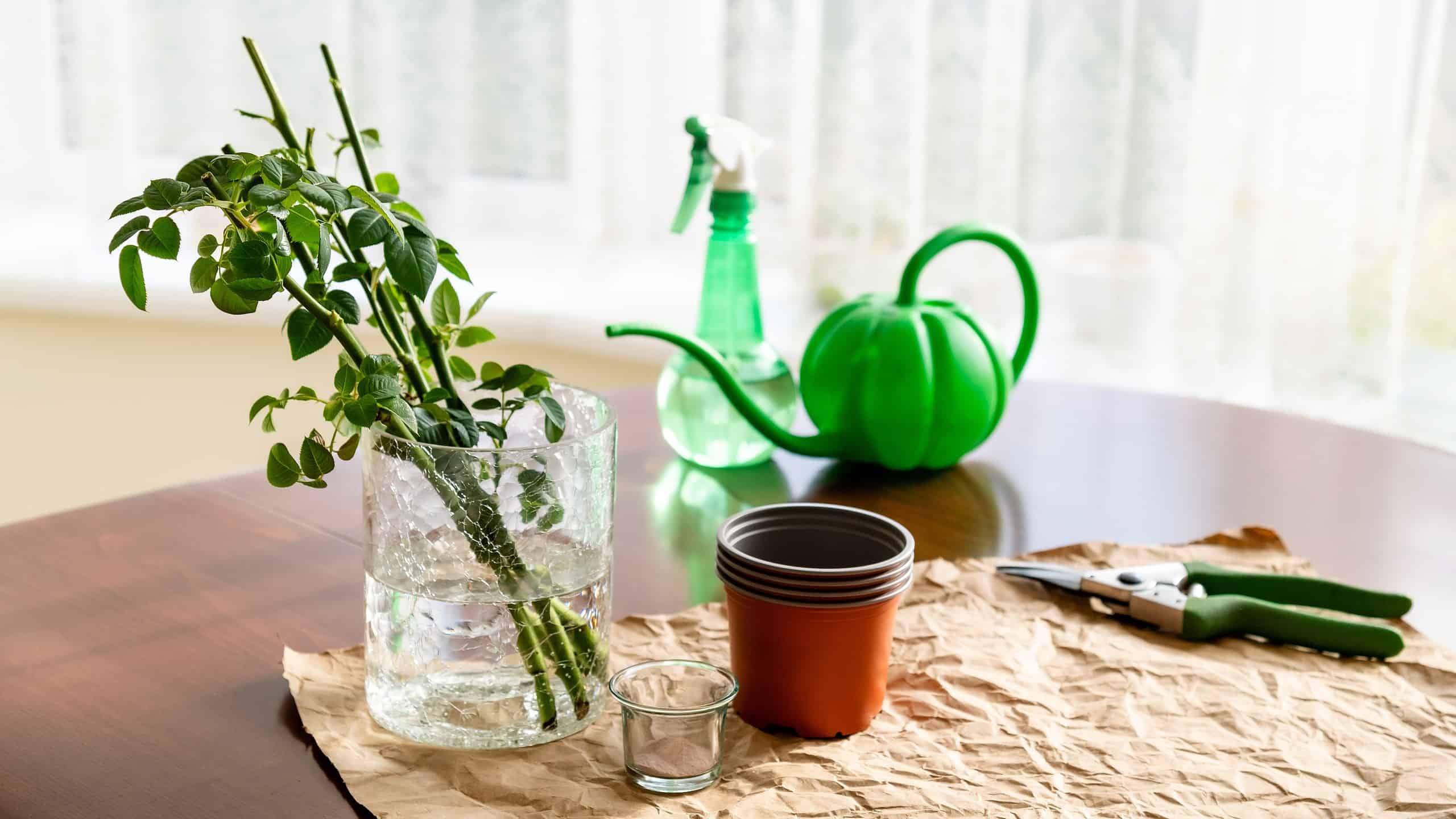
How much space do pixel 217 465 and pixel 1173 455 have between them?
5.64 feet

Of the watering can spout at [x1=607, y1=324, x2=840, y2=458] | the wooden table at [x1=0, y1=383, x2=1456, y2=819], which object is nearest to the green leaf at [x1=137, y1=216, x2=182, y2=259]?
the wooden table at [x1=0, y1=383, x2=1456, y2=819]

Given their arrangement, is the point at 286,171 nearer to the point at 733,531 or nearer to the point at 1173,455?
the point at 733,531

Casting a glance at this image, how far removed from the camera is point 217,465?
2.29 m

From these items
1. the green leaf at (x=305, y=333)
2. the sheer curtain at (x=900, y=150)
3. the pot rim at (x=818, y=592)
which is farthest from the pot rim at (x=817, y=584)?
the sheer curtain at (x=900, y=150)

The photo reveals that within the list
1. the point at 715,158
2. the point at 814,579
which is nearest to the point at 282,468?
the point at 814,579

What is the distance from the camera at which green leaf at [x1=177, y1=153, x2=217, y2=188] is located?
1.77ft

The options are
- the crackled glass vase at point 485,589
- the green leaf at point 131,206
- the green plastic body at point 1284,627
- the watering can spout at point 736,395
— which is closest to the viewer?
the green leaf at point 131,206

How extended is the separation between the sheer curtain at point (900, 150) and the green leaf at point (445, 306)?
1.28 meters

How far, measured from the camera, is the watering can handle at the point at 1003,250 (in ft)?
3.34

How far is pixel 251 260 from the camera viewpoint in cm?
53

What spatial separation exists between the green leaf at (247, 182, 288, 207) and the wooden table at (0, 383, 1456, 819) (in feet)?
0.84

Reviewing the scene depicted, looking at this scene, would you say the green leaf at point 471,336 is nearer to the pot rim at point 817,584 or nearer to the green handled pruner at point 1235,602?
the pot rim at point 817,584

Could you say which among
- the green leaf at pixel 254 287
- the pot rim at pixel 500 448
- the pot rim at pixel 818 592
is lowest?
the pot rim at pixel 818 592

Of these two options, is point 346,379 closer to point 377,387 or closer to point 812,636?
point 377,387
